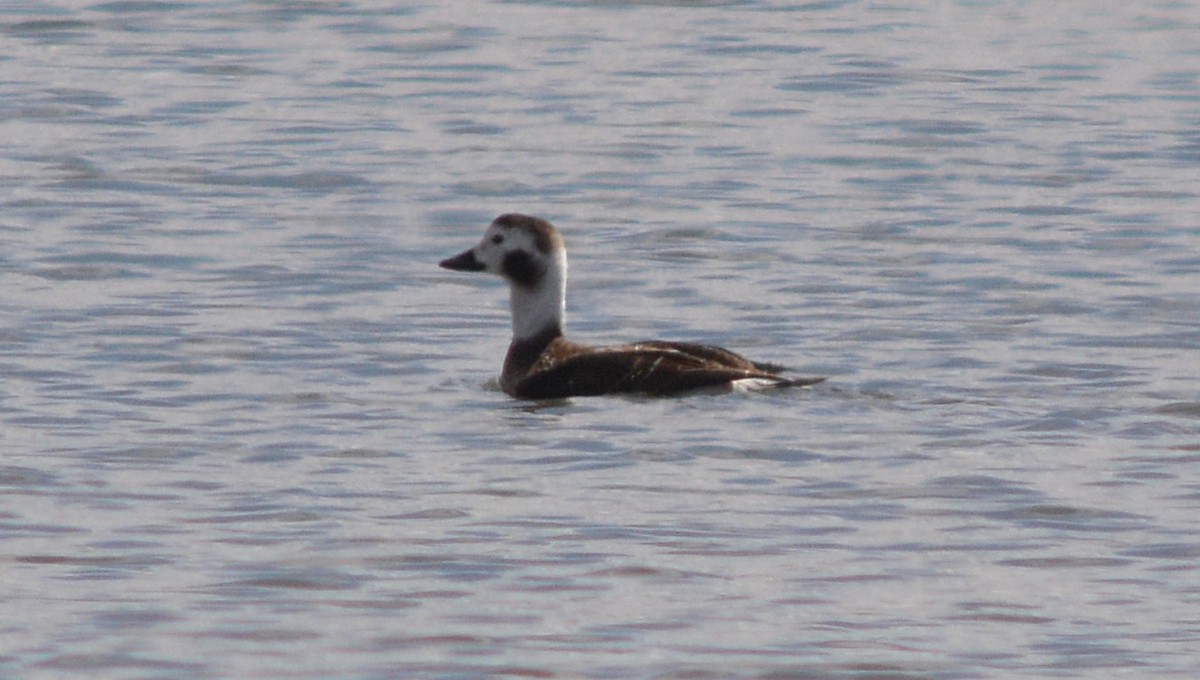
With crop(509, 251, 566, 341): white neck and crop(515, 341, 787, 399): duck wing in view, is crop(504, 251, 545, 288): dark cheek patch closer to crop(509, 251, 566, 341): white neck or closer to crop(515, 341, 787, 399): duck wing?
crop(509, 251, 566, 341): white neck

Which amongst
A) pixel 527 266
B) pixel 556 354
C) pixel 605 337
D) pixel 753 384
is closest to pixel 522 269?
pixel 527 266

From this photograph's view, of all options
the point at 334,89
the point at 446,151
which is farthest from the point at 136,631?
the point at 334,89

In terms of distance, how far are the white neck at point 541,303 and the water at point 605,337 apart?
297 mm

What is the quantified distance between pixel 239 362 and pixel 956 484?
382 centimetres

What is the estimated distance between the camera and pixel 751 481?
1016 cm

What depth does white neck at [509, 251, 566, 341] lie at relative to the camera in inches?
516

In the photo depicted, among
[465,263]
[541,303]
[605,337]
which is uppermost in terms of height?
[465,263]

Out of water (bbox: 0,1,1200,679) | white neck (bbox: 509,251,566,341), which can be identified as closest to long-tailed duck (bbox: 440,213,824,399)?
white neck (bbox: 509,251,566,341)

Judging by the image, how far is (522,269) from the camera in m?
13.3

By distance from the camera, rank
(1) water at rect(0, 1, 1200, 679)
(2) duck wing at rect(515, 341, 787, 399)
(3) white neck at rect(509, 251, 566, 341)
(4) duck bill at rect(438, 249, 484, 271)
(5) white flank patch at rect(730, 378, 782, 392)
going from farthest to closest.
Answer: (4) duck bill at rect(438, 249, 484, 271)
(3) white neck at rect(509, 251, 566, 341)
(2) duck wing at rect(515, 341, 787, 399)
(5) white flank patch at rect(730, 378, 782, 392)
(1) water at rect(0, 1, 1200, 679)

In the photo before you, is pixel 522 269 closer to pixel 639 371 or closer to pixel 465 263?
pixel 465 263

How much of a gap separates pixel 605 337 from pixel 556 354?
3.87ft

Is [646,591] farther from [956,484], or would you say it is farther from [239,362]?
[239,362]

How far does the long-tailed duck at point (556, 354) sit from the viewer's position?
39.5 feet
